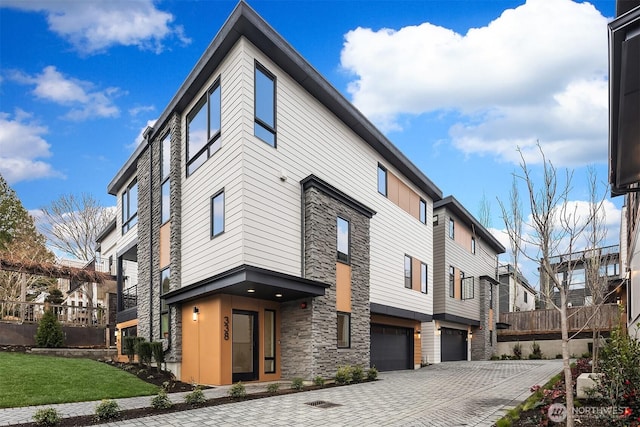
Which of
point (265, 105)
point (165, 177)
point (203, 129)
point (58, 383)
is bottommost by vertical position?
point (58, 383)

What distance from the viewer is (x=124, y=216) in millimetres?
20547

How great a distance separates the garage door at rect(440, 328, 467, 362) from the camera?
80.6ft

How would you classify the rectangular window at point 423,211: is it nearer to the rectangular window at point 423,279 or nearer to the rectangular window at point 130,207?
the rectangular window at point 423,279

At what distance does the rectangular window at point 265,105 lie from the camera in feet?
39.1

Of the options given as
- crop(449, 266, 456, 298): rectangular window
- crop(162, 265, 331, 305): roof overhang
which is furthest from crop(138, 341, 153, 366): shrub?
crop(449, 266, 456, 298): rectangular window

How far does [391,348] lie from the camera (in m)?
19.2

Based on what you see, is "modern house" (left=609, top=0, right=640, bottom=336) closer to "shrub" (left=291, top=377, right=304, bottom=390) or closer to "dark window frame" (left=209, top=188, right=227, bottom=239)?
"shrub" (left=291, top=377, right=304, bottom=390)

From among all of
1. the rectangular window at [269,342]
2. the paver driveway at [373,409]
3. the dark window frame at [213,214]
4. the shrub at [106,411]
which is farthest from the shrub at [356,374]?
the shrub at [106,411]

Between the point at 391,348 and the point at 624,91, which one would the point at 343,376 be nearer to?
the point at 391,348

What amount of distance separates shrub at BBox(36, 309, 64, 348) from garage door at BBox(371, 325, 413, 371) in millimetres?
12057

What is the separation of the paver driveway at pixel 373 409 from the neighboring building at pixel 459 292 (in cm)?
1142

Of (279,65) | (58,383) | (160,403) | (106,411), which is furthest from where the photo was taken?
(279,65)

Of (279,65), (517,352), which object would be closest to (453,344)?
(517,352)

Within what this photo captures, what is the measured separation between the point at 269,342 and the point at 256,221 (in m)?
3.93
